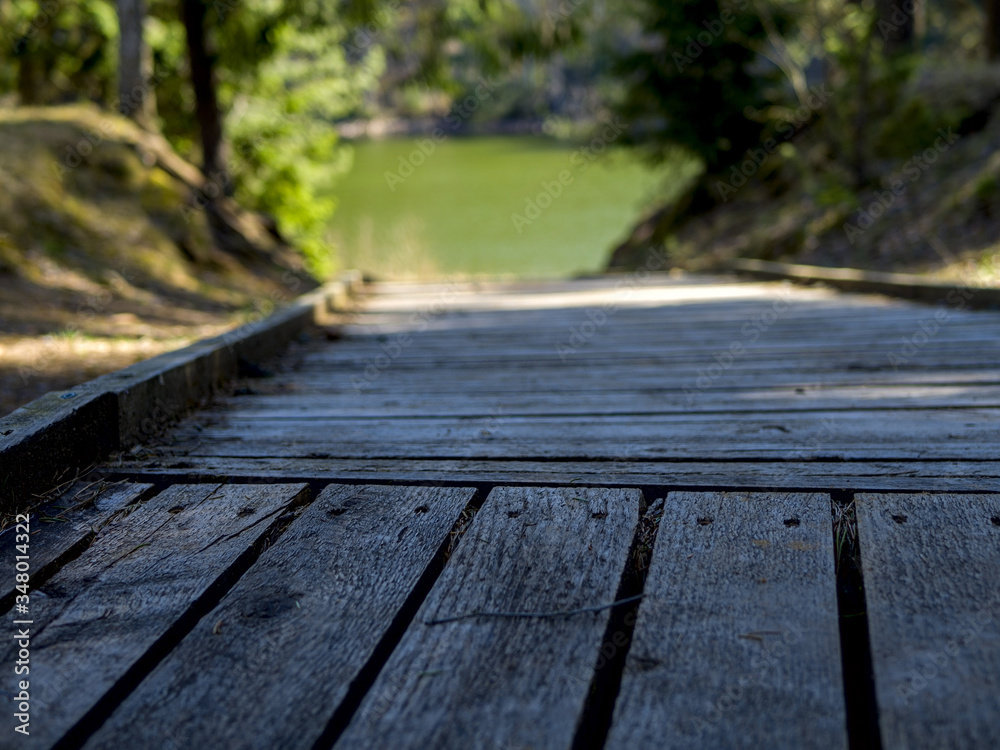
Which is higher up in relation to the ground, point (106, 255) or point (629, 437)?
point (106, 255)

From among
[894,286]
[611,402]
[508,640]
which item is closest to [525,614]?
[508,640]

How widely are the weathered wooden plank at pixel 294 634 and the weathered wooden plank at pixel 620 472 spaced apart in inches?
8.2

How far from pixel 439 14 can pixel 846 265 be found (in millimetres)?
5646

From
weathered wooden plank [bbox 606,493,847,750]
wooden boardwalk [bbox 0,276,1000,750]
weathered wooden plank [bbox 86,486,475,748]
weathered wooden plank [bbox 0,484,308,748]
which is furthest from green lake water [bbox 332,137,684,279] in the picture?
weathered wooden plank [bbox 606,493,847,750]

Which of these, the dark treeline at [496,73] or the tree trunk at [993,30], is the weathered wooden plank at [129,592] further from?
the tree trunk at [993,30]

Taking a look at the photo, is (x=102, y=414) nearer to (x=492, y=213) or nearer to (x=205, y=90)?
(x=205, y=90)

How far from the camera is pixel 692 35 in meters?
13.4

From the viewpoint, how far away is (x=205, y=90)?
10.8 m

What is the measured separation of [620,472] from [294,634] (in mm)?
910

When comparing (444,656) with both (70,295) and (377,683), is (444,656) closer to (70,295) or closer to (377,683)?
(377,683)

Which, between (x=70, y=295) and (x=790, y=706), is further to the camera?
(x=70, y=295)

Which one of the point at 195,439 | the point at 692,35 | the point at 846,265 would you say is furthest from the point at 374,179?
the point at 195,439

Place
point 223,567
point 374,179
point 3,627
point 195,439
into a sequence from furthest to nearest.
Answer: point 374,179 → point 195,439 → point 223,567 → point 3,627

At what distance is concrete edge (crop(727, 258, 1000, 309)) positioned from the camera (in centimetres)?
462
